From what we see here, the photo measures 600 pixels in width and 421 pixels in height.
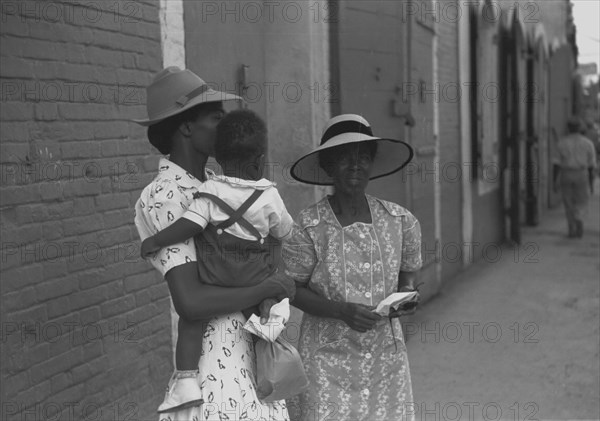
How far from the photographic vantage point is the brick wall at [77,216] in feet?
12.6

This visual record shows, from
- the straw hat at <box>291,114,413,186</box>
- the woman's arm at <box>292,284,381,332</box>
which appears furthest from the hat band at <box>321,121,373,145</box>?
the woman's arm at <box>292,284,381,332</box>

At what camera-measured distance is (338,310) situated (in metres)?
3.28

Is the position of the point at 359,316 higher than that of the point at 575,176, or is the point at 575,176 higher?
the point at 575,176

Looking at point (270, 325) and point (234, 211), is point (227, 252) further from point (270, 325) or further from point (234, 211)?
point (270, 325)

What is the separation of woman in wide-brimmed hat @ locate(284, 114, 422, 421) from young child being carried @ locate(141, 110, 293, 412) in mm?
686

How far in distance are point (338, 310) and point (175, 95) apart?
1044 millimetres

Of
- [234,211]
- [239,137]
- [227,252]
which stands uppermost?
[239,137]

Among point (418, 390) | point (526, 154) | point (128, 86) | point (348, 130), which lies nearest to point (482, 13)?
point (526, 154)

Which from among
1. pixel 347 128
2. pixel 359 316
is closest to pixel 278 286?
pixel 359 316

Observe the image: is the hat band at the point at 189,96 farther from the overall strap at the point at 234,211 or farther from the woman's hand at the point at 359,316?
the woman's hand at the point at 359,316

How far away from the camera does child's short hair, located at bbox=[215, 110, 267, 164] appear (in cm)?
266

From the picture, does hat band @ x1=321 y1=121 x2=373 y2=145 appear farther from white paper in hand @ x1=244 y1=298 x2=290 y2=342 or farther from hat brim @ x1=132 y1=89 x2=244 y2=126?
white paper in hand @ x1=244 y1=298 x2=290 y2=342

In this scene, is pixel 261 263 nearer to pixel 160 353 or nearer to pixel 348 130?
pixel 348 130

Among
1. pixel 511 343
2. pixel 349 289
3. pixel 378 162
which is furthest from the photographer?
pixel 511 343
